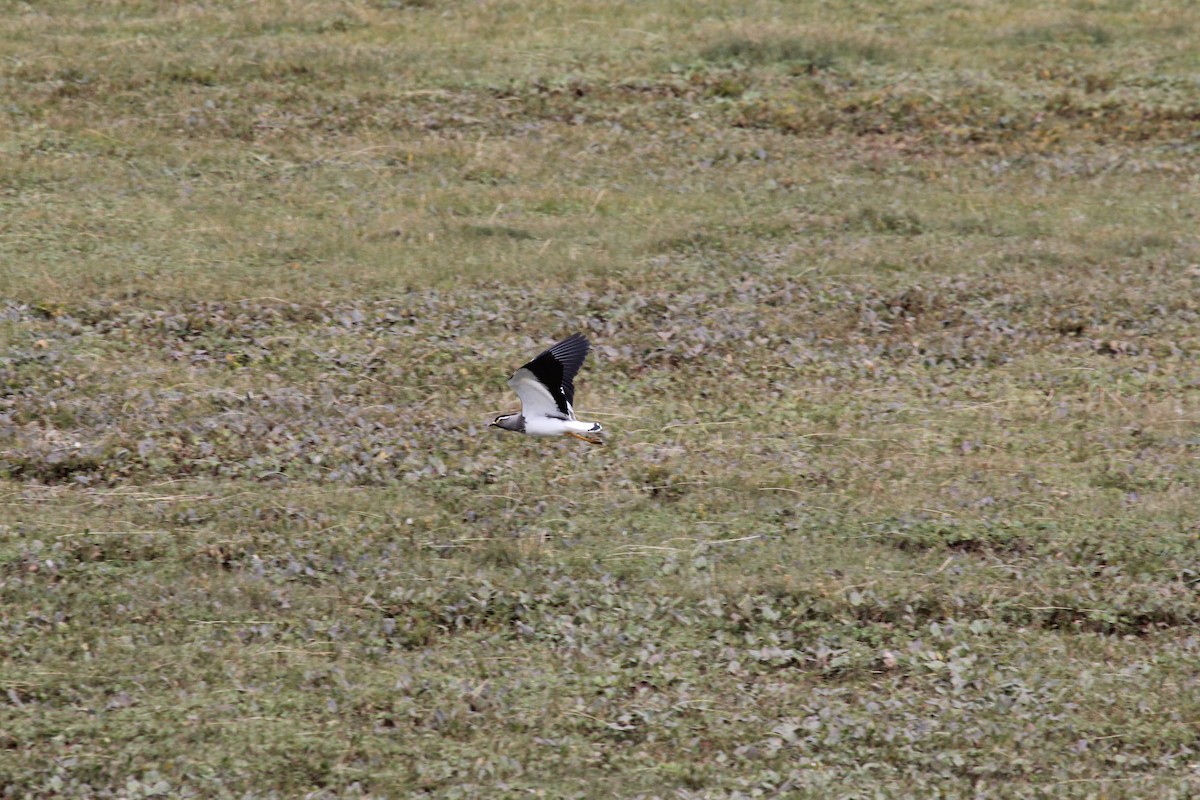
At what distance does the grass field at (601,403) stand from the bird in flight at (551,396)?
0.35 m

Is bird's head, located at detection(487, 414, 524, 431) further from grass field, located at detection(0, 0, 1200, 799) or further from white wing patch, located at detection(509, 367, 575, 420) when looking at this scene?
grass field, located at detection(0, 0, 1200, 799)

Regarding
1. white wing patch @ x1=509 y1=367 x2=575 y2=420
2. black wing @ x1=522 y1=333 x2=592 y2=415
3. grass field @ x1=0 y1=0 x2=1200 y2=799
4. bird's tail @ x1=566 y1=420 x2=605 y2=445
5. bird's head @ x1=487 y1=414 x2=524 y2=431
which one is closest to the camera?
grass field @ x1=0 y1=0 x2=1200 y2=799

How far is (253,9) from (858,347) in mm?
12865

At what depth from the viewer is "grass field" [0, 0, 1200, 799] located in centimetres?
951

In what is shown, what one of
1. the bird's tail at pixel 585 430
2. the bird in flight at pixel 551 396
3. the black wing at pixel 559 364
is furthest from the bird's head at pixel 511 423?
the black wing at pixel 559 364

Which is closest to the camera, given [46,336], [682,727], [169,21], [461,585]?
[682,727]

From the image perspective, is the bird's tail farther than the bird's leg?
No

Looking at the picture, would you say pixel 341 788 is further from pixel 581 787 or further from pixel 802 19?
pixel 802 19

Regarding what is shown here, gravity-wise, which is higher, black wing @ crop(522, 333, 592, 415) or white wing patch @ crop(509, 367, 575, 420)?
black wing @ crop(522, 333, 592, 415)

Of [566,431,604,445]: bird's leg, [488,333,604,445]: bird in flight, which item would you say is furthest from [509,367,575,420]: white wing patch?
[566,431,604,445]: bird's leg

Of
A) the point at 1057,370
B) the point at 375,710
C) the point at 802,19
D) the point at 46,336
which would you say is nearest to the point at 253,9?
the point at 802,19

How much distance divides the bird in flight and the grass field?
35 centimetres

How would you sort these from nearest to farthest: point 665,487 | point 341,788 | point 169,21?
1. point 341,788
2. point 665,487
3. point 169,21

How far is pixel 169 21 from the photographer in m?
23.5
